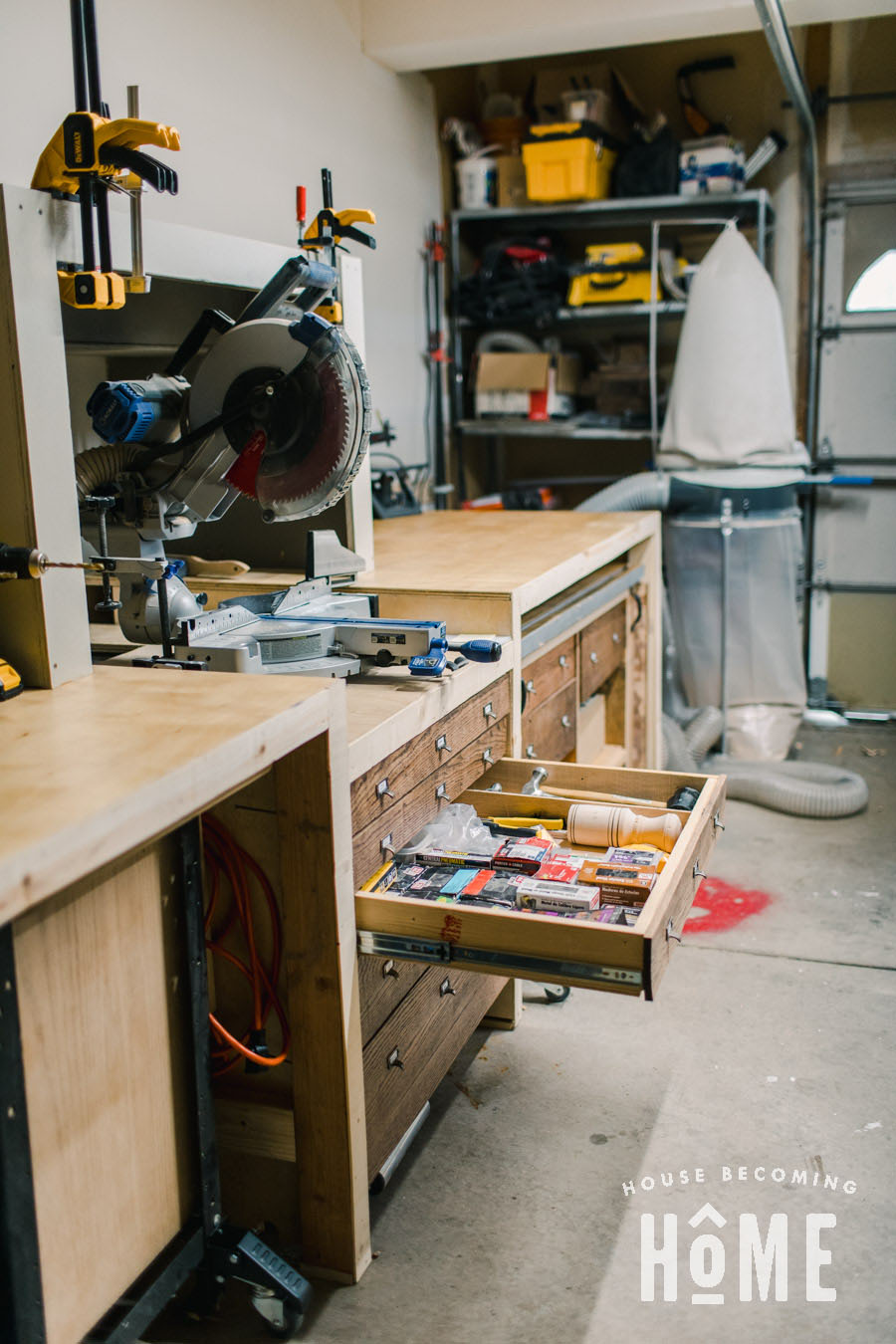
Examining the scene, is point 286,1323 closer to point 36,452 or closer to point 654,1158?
point 654,1158

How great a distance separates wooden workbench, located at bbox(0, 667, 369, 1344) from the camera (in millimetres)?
1117

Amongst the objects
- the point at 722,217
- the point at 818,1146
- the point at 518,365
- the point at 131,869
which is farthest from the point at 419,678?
the point at 722,217

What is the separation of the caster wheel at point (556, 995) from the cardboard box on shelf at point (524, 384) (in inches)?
105

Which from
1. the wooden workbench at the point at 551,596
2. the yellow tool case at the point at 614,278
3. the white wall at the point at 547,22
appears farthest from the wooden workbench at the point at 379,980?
the yellow tool case at the point at 614,278

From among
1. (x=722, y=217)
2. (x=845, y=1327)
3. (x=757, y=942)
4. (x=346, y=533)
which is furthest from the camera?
(x=722, y=217)

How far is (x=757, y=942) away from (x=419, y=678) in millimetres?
1324

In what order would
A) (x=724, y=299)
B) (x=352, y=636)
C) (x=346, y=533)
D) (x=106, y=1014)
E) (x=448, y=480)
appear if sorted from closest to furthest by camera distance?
(x=106, y=1014) < (x=352, y=636) < (x=346, y=533) < (x=724, y=299) < (x=448, y=480)

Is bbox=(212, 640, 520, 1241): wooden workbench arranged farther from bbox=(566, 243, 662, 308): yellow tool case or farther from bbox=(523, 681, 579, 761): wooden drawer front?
bbox=(566, 243, 662, 308): yellow tool case

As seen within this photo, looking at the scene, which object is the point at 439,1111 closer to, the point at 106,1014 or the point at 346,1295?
the point at 346,1295

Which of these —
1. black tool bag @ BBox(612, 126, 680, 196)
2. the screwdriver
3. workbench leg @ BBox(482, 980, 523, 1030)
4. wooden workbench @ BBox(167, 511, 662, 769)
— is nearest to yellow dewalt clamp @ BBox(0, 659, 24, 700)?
the screwdriver

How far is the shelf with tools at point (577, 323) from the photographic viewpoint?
446 cm

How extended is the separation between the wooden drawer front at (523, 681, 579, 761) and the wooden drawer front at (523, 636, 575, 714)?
18 millimetres

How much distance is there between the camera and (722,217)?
4.53 metres

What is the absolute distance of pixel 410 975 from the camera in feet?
5.98
